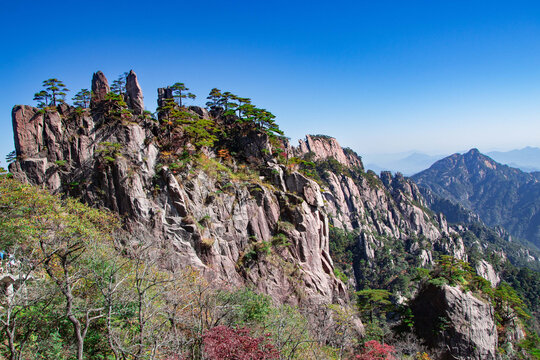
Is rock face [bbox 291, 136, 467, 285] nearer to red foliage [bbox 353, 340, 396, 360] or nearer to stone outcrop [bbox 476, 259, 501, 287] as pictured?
stone outcrop [bbox 476, 259, 501, 287]

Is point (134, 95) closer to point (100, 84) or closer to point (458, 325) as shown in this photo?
point (100, 84)

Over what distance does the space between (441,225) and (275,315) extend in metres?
153

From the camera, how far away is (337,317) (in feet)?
80.8

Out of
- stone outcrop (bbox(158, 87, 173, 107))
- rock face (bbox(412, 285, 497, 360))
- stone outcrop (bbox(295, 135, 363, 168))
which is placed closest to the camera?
rock face (bbox(412, 285, 497, 360))

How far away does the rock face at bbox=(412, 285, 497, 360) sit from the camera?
2869cm

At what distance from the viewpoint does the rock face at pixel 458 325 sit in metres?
28.7

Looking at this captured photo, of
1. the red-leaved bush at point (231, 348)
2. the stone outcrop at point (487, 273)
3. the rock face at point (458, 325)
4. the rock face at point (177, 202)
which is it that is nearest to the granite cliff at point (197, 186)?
the rock face at point (177, 202)

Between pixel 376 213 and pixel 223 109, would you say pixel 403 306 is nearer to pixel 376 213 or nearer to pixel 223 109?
pixel 223 109

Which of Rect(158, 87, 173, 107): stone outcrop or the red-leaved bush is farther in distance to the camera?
Rect(158, 87, 173, 107): stone outcrop

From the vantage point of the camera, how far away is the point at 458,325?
28.8m

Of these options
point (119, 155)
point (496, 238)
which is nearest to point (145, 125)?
point (119, 155)

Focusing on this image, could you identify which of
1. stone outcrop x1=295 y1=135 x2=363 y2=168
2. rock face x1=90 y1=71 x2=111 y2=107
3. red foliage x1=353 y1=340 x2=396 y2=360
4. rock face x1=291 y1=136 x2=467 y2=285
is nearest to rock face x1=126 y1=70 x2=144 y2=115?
rock face x1=90 y1=71 x2=111 y2=107

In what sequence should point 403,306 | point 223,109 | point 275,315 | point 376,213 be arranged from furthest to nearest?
point 376,213
point 223,109
point 403,306
point 275,315

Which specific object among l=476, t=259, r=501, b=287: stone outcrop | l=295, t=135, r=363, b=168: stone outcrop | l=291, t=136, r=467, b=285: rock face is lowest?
l=476, t=259, r=501, b=287: stone outcrop
